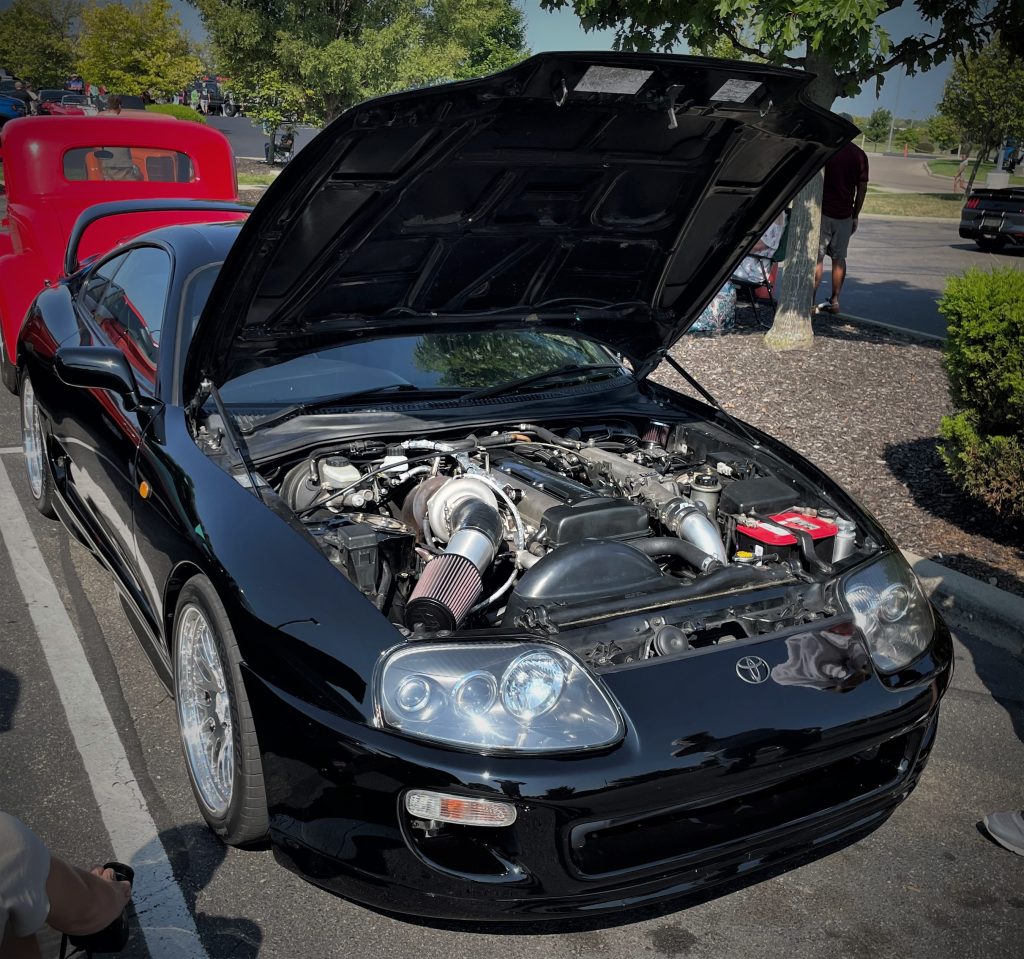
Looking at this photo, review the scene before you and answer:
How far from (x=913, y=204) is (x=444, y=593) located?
2975cm

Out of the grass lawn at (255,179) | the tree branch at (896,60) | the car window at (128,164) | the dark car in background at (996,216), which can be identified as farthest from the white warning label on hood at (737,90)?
the grass lawn at (255,179)

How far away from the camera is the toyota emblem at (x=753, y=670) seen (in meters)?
2.63

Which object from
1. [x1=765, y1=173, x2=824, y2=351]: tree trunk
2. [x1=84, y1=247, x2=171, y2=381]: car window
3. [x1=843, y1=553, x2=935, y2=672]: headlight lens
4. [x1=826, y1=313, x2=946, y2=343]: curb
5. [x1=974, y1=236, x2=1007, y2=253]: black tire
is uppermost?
[x1=84, y1=247, x2=171, y2=381]: car window

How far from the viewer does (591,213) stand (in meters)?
3.73

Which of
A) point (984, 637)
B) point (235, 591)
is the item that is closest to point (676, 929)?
point (235, 591)

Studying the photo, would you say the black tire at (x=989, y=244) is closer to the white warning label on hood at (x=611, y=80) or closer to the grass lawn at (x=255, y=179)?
the grass lawn at (x=255, y=179)

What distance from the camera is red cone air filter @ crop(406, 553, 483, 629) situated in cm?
285

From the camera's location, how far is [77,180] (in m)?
8.22

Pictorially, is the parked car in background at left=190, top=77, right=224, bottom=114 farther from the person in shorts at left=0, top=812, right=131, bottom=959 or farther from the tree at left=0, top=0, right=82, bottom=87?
the person in shorts at left=0, top=812, right=131, bottom=959

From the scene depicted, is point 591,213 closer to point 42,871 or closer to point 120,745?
point 120,745

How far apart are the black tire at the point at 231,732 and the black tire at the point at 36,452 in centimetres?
225

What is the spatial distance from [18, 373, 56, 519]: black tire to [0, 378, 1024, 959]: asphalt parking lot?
124 cm

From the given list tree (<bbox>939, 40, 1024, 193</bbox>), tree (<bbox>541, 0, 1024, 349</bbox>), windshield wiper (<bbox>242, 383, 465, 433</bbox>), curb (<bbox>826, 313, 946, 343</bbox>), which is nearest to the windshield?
windshield wiper (<bbox>242, 383, 465, 433</bbox>)

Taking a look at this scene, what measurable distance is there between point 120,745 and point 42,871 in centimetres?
168
